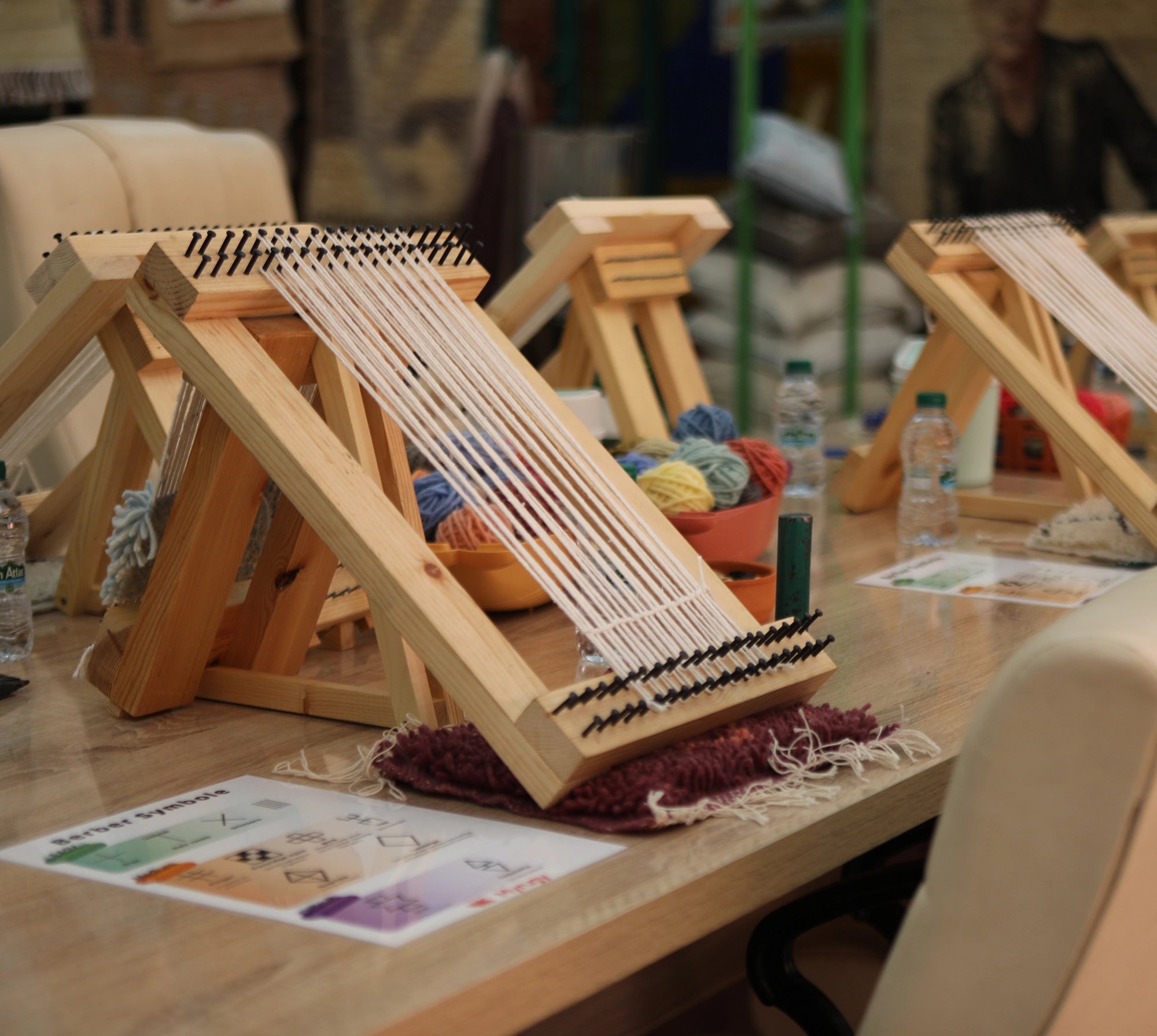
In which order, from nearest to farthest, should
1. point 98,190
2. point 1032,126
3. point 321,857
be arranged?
point 321,857
point 98,190
point 1032,126

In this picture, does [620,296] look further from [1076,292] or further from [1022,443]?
[1022,443]

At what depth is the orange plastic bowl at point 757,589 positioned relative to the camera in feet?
4.57

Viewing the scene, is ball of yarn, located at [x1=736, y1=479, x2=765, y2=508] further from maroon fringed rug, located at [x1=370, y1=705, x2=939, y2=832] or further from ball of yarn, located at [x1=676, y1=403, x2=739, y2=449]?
maroon fringed rug, located at [x1=370, y1=705, x2=939, y2=832]

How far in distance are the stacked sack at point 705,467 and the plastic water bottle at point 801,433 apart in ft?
1.31

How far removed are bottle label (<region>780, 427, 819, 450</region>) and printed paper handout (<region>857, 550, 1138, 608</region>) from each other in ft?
1.45

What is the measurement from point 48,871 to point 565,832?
0.33 m

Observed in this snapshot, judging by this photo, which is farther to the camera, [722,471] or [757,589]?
[722,471]

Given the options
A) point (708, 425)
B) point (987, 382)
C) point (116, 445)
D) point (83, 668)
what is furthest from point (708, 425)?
point (83, 668)

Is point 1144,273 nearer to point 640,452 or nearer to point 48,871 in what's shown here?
point 640,452

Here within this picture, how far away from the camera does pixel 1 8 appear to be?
305 centimetres

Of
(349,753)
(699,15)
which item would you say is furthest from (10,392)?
(699,15)

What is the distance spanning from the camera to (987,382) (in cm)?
206

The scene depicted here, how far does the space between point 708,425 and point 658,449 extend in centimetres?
9

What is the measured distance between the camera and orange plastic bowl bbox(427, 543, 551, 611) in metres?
1.47
